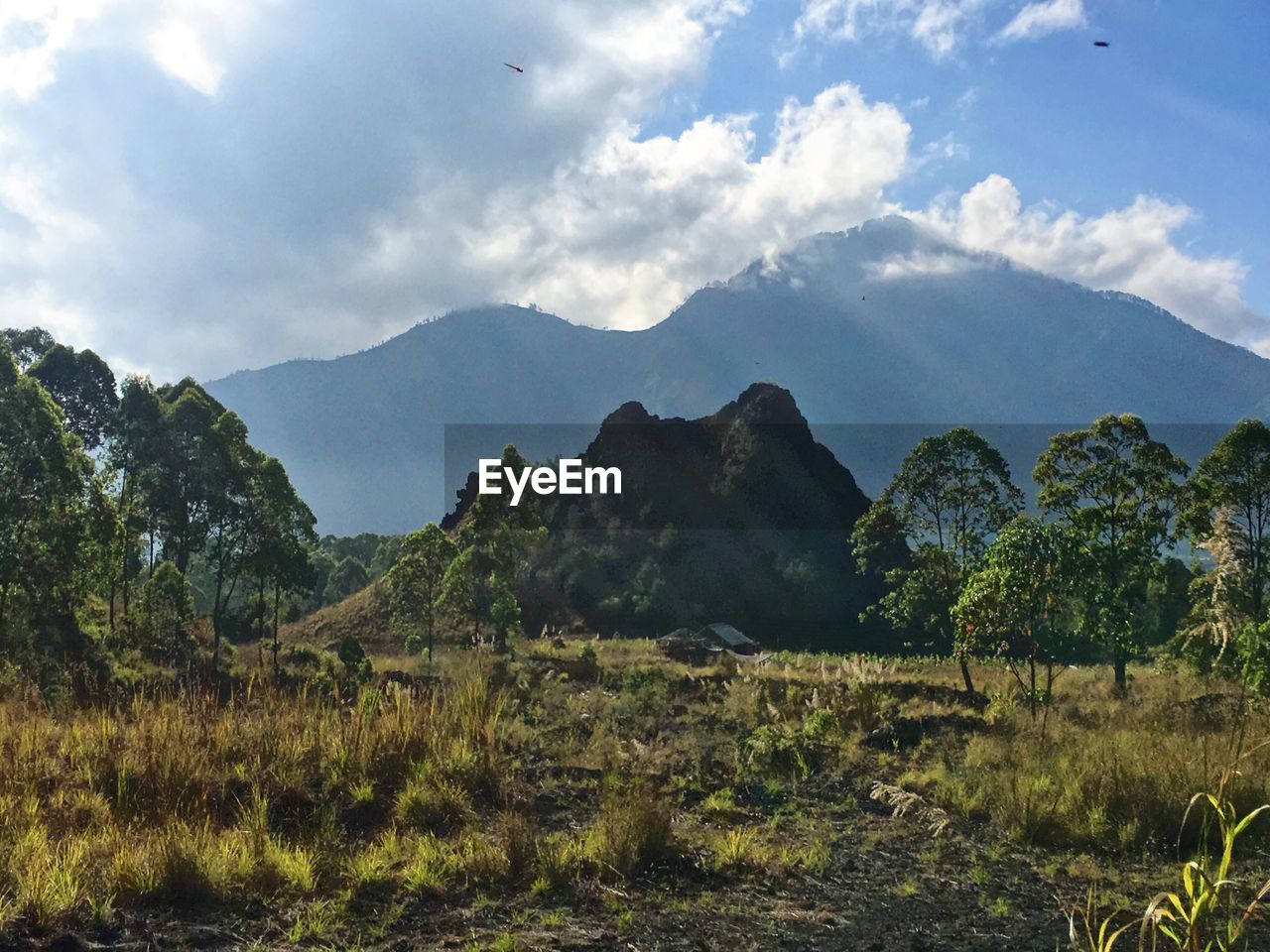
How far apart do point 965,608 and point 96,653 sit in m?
27.5

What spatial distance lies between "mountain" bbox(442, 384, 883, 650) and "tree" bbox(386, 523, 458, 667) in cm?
3056

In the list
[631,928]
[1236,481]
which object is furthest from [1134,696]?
[631,928]

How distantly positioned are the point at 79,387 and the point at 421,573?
26.0 meters

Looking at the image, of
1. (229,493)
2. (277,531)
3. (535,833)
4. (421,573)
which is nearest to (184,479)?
(229,493)

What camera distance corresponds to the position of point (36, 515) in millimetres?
21156

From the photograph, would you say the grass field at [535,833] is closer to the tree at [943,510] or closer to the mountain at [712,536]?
the tree at [943,510]

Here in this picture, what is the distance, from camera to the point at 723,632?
54625mm

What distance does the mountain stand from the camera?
66625mm

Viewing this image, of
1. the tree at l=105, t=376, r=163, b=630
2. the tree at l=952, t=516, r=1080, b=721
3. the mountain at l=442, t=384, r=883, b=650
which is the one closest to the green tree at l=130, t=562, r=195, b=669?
the tree at l=105, t=376, r=163, b=630

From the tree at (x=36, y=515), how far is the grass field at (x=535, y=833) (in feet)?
44.5

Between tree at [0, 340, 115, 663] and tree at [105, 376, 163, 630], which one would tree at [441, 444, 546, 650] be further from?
tree at [105, 376, 163, 630]

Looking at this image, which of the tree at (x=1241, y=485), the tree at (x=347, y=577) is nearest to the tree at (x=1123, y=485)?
the tree at (x=1241, y=485)

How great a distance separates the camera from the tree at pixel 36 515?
20.7 m

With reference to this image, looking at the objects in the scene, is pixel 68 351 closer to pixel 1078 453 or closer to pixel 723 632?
pixel 723 632
